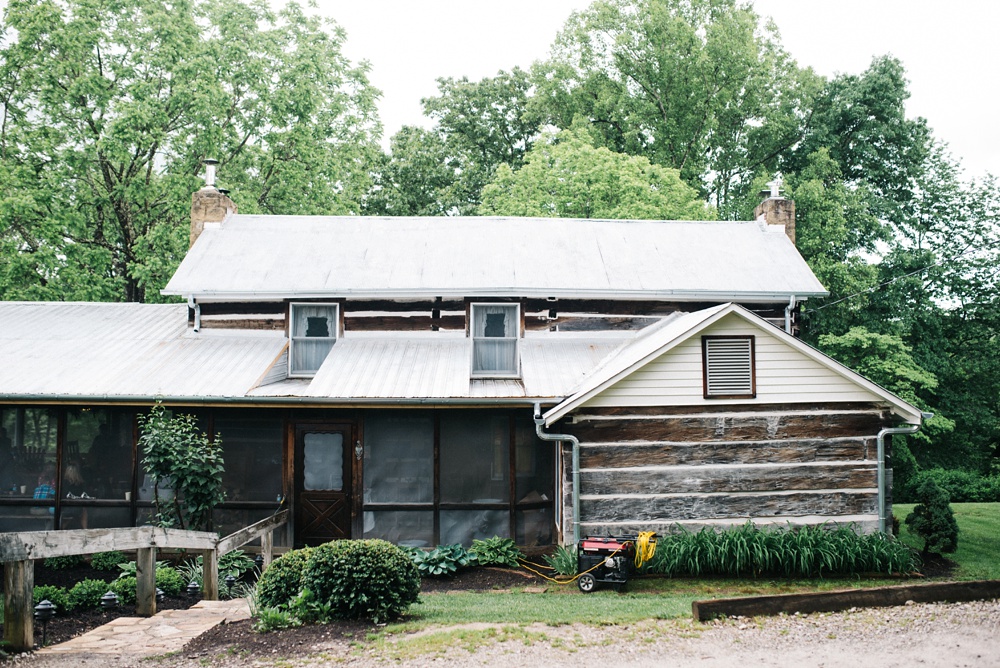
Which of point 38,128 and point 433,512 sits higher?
point 38,128

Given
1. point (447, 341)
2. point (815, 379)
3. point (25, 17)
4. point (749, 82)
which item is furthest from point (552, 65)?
point (815, 379)

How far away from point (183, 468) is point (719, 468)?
869 cm

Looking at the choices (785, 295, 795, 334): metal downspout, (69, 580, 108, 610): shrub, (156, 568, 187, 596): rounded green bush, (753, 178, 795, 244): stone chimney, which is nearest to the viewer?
(69, 580, 108, 610): shrub

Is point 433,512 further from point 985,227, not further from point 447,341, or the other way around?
point 985,227

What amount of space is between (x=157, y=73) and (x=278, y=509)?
54.4 ft

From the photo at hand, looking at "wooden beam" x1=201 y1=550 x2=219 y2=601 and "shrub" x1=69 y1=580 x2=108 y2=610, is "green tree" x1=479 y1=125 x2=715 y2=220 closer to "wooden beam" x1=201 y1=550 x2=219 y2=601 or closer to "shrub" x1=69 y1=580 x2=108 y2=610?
"wooden beam" x1=201 y1=550 x2=219 y2=601

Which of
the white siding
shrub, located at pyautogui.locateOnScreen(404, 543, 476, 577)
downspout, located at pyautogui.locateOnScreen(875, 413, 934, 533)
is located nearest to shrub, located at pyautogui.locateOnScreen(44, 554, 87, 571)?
shrub, located at pyautogui.locateOnScreen(404, 543, 476, 577)

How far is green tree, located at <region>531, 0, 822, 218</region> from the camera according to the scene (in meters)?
34.4

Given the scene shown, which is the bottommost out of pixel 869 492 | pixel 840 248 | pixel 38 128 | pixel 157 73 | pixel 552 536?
pixel 552 536

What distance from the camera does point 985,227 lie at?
28.7m

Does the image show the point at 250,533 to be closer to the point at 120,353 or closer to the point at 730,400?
the point at 120,353

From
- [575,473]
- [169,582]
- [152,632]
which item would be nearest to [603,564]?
[575,473]

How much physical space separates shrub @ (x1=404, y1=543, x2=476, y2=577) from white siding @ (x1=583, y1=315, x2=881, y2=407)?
3347mm

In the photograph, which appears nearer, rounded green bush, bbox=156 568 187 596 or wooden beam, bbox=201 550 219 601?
wooden beam, bbox=201 550 219 601
